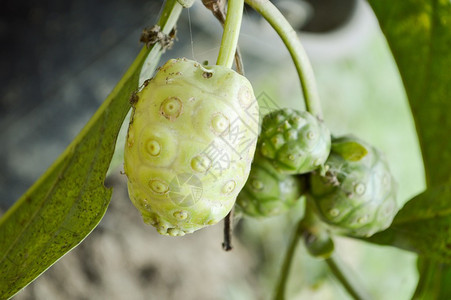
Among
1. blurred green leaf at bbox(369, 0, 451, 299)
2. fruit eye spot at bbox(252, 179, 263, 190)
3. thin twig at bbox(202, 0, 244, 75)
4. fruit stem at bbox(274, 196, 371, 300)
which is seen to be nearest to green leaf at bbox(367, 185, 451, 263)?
blurred green leaf at bbox(369, 0, 451, 299)

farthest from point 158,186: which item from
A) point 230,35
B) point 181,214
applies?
point 230,35

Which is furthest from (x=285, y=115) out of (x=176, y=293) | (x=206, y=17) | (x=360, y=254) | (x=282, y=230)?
(x=360, y=254)

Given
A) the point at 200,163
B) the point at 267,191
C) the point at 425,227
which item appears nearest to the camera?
the point at 200,163

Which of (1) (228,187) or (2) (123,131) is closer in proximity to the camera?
(1) (228,187)

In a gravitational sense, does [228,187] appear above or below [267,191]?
above

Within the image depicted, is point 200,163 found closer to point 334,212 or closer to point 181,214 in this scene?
point 181,214
